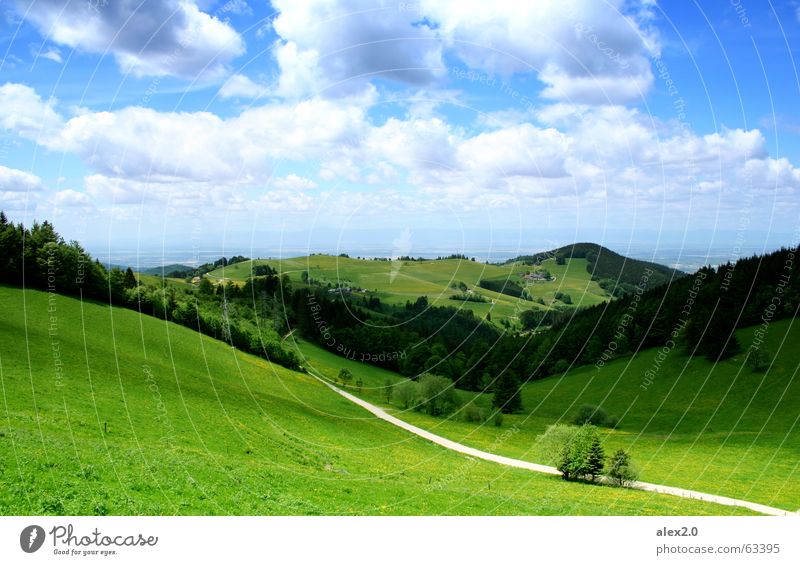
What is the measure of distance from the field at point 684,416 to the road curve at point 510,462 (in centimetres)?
141

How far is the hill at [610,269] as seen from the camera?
114000mm

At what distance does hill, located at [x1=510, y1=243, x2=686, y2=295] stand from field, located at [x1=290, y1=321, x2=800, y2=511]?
32.0m

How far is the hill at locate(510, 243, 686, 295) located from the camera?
114 meters

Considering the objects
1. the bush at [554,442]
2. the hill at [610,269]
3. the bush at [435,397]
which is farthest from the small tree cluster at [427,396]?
the hill at [610,269]

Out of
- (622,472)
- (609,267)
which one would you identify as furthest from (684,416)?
(609,267)

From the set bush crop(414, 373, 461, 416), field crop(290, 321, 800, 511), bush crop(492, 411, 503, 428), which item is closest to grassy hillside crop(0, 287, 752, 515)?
field crop(290, 321, 800, 511)

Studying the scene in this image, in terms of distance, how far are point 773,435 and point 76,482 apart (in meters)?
61.9

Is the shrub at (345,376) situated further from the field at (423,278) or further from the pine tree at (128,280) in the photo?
the pine tree at (128,280)

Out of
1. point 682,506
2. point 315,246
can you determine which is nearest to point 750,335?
point 682,506

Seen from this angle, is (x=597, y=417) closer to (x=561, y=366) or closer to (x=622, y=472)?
(x=561, y=366)

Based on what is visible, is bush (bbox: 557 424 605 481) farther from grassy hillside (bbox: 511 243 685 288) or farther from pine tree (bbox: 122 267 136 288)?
grassy hillside (bbox: 511 243 685 288)

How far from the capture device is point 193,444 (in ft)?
80.0

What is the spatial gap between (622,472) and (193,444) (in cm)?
2451

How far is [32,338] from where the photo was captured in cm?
3753
